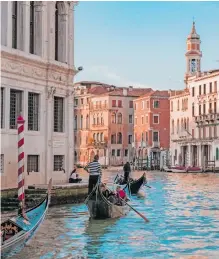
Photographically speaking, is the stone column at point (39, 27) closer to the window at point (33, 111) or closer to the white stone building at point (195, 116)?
the window at point (33, 111)

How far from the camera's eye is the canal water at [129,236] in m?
7.15

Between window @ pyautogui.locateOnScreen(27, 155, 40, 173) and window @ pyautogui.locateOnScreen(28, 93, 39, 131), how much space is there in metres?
0.59

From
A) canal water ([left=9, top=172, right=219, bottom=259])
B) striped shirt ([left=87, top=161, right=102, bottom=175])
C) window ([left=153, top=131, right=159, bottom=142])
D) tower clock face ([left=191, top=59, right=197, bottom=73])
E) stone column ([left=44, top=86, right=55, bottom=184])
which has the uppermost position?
tower clock face ([left=191, top=59, right=197, bottom=73])

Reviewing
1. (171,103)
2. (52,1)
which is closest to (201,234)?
(52,1)

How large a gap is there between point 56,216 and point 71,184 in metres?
2.98

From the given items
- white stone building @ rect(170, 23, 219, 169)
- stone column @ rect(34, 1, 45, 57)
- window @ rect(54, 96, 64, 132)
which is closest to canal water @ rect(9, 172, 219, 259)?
window @ rect(54, 96, 64, 132)

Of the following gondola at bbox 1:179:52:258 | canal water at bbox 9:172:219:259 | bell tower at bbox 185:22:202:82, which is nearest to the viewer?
gondola at bbox 1:179:52:258

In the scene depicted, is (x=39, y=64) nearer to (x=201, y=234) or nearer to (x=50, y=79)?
(x=50, y=79)

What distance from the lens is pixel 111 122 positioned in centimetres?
5069

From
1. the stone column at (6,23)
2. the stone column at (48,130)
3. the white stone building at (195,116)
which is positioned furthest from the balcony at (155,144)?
the stone column at (6,23)

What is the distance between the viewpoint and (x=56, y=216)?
1062cm

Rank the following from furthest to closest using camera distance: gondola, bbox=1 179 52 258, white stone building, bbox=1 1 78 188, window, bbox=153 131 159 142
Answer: window, bbox=153 131 159 142 → white stone building, bbox=1 1 78 188 → gondola, bbox=1 179 52 258

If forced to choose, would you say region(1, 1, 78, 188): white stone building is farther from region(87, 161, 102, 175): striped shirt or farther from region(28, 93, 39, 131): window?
region(87, 161, 102, 175): striped shirt

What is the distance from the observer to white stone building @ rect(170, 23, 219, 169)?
122ft
